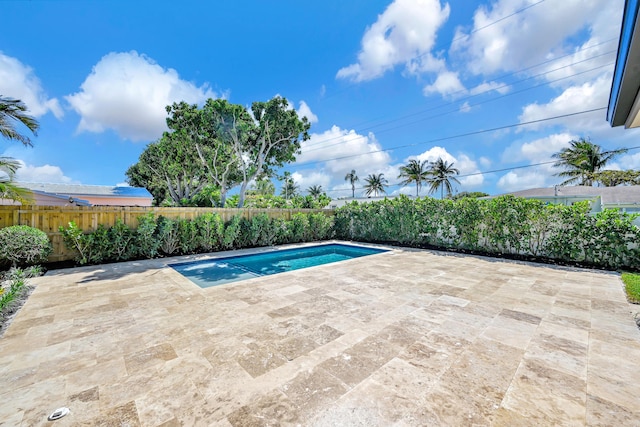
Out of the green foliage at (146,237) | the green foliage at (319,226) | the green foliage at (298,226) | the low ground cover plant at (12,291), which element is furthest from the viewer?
the green foliage at (319,226)

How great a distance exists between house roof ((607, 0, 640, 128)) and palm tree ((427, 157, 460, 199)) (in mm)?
25611

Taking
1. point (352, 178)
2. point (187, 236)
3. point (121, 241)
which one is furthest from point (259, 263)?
point (352, 178)

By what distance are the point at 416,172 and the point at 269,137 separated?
20593 mm

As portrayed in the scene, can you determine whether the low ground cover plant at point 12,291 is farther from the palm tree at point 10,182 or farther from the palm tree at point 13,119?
the palm tree at point 13,119

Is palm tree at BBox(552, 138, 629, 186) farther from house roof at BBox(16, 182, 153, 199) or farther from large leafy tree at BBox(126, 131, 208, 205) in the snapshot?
house roof at BBox(16, 182, 153, 199)

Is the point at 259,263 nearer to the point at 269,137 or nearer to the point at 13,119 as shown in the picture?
the point at 13,119

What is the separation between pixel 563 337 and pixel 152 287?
20.1 ft

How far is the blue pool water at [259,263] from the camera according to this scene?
20.4ft

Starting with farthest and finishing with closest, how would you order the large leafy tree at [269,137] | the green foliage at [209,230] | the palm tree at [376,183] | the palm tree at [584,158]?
the palm tree at [376,183] → the palm tree at [584,158] → the large leafy tree at [269,137] → the green foliage at [209,230]

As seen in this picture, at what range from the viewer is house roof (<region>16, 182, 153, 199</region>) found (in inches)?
734

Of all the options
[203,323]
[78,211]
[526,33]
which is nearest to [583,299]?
[203,323]

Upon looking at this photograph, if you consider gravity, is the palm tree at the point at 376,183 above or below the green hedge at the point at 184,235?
above

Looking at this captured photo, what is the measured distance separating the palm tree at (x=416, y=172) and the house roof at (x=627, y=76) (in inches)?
1029

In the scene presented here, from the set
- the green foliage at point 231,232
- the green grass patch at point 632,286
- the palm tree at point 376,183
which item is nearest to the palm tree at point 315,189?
the palm tree at point 376,183
